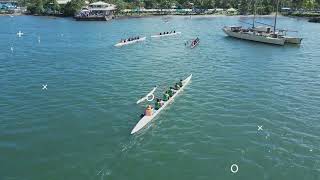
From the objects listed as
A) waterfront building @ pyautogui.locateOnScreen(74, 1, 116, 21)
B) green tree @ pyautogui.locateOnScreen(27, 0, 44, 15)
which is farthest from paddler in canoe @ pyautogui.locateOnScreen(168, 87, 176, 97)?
green tree @ pyautogui.locateOnScreen(27, 0, 44, 15)

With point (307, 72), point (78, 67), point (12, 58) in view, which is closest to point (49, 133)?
point (78, 67)

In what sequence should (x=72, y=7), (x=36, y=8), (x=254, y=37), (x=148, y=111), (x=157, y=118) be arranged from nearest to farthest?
(x=148, y=111)
(x=157, y=118)
(x=254, y=37)
(x=72, y=7)
(x=36, y=8)

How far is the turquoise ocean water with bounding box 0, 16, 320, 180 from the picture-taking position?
31516 mm

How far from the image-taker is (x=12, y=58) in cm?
7238

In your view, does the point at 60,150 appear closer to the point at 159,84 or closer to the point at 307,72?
the point at 159,84

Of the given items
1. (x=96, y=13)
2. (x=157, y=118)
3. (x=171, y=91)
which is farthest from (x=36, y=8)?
(x=157, y=118)

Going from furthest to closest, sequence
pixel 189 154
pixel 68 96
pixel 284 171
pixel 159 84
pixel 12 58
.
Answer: pixel 12 58, pixel 159 84, pixel 68 96, pixel 189 154, pixel 284 171

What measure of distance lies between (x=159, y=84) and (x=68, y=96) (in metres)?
13.0

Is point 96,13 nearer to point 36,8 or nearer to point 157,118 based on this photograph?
point 36,8

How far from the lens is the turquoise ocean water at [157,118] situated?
3152 centimetres

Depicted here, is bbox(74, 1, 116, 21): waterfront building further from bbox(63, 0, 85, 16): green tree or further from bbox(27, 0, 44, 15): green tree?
bbox(27, 0, 44, 15): green tree

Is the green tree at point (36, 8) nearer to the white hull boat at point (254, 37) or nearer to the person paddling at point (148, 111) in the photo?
the white hull boat at point (254, 37)

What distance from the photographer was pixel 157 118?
41062 millimetres

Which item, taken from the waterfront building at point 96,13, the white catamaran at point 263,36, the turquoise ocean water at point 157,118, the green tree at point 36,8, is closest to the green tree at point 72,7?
the waterfront building at point 96,13
